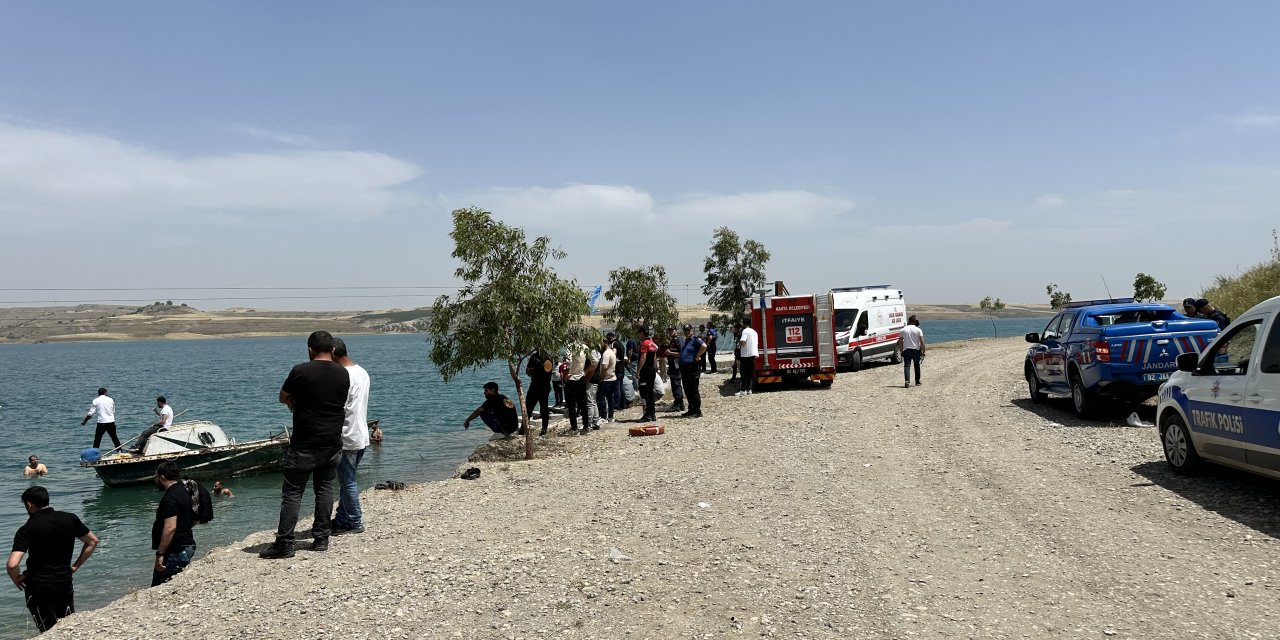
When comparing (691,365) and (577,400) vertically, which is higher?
(691,365)

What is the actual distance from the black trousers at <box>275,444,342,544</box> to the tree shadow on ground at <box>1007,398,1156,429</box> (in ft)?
39.0

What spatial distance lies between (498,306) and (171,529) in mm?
6174

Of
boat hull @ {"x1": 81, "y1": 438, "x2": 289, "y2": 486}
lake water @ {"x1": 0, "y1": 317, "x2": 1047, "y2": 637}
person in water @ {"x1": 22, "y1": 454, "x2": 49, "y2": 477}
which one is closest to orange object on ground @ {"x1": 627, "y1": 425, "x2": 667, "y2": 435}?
lake water @ {"x1": 0, "y1": 317, "x2": 1047, "y2": 637}

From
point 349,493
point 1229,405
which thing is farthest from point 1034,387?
point 349,493

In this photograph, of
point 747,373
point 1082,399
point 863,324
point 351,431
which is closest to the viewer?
point 351,431

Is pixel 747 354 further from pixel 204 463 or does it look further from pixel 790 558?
pixel 790 558

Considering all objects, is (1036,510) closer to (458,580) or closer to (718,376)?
(458,580)

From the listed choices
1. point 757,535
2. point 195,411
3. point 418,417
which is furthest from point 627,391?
point 195,411

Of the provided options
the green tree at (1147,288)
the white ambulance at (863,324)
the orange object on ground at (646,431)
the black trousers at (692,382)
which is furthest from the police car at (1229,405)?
the green tree at (1147,288)

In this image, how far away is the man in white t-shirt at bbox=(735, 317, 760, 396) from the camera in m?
21.1

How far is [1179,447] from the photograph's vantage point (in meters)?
9.30

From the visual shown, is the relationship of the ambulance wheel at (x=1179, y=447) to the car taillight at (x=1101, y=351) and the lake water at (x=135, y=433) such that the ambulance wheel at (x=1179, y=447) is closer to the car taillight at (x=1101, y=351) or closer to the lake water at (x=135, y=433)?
the car taillight at (x=1101, y=351)

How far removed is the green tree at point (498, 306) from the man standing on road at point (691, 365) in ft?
12.2

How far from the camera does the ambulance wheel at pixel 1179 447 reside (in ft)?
29.7
